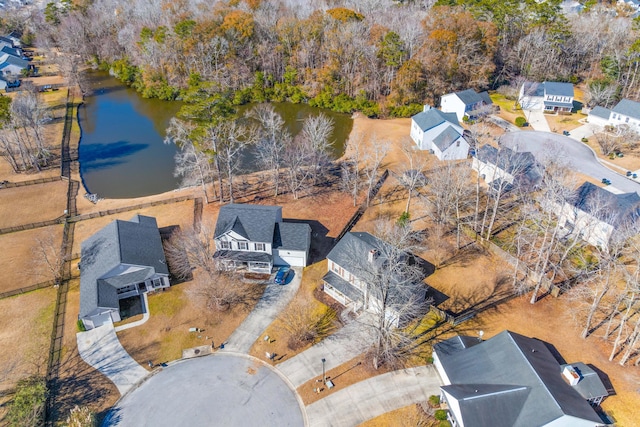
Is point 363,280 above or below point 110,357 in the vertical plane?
above

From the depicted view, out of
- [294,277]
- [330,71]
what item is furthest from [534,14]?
[294,277]

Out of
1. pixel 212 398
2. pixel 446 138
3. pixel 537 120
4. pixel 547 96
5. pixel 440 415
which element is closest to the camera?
pixel 440 415

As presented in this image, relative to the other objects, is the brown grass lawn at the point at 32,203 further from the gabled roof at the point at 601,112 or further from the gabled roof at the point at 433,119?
the gabled roof at the point at 601,112

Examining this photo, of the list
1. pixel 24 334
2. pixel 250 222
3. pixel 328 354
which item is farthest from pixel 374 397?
pixel 24 334

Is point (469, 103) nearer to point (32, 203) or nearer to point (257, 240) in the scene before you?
point (257, 240)

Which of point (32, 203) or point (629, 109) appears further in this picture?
point (629, 109)

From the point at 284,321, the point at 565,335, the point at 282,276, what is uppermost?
the point at 565,335

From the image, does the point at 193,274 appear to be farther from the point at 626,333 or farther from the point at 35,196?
the point at 626,333

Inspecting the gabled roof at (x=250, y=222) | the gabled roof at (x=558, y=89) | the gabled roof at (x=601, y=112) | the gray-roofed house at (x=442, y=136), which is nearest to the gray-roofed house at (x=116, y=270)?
the gabled roof at (x=250, y=222)
